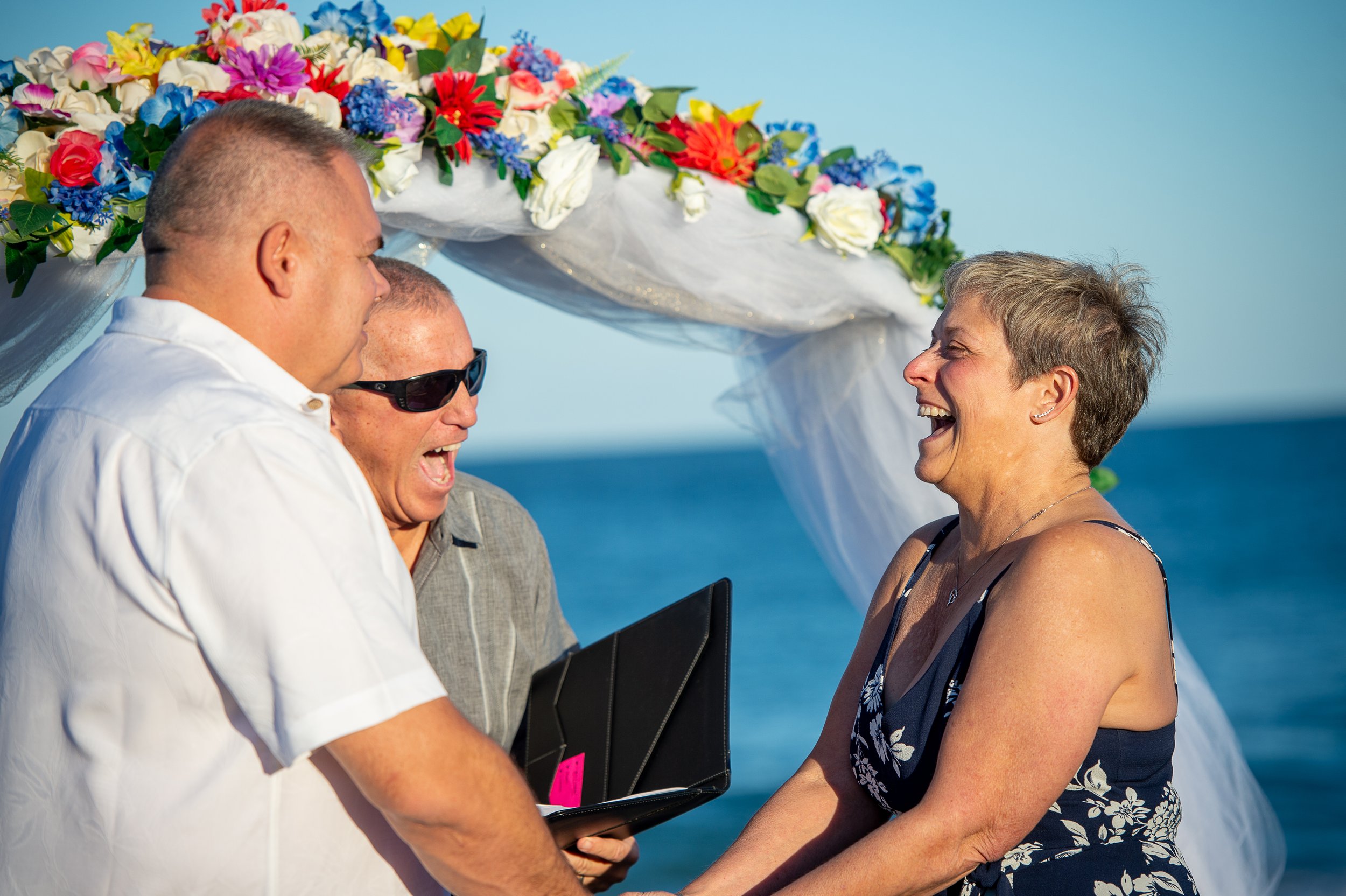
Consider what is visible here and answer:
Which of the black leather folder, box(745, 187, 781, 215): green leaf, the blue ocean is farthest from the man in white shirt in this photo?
the blue ocean

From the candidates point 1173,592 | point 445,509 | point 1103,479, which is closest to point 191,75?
point 445,509

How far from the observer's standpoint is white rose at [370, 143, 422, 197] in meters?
2.86

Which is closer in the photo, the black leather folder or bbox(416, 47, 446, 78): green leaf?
the black leather folder

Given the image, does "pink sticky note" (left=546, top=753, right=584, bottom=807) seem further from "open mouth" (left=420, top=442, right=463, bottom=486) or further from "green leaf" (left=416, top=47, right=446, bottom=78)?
"green leaf" (left=416, top=47, right=446, bottom=78)

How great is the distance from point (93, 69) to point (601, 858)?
2.39 metres

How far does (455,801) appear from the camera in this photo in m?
1.48

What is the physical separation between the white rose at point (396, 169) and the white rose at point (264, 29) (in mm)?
378

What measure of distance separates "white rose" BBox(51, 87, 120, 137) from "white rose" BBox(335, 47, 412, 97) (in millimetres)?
576

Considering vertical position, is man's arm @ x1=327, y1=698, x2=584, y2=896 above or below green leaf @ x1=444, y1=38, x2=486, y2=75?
below

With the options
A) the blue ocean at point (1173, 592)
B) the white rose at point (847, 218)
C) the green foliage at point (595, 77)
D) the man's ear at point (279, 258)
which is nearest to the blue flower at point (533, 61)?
the green foliage at point (595, 77)

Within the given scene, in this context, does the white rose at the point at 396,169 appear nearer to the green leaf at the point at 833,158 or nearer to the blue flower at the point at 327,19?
the blue flower at the point at 327,19

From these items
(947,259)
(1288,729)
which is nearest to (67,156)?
(947,259)

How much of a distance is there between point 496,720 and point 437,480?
68 centimetres

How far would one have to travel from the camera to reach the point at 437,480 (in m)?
2.83
